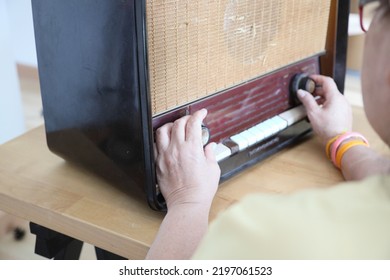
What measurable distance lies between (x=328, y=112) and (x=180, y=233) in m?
0.40

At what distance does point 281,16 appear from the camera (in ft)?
2.83

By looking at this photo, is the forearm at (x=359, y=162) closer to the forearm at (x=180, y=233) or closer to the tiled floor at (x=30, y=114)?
the forearm at (x=180, y=233)

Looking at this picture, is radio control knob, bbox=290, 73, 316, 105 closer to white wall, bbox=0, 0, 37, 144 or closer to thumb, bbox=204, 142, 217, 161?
thumb, bbox=204, 142, 217, 161

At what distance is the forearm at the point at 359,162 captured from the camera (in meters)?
0.80

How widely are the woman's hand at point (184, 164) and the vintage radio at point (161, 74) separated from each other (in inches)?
0.7

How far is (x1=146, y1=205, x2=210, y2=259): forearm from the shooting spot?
0.64 m

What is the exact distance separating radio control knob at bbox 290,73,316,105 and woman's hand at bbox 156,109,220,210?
26cm

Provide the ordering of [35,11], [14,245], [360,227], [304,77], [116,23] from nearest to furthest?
1. [360,227]
2. [116,23]
3. [35,11]
4. [304,77]
5. [14,245]

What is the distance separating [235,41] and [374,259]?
0.43 meters

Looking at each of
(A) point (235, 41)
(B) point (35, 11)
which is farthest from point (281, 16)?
(B) point (35, 11)

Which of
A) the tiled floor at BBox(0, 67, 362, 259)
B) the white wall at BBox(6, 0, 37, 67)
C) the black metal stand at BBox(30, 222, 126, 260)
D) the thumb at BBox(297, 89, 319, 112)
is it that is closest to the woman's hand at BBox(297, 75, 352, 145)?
the thumb at BBox(297, 89, 319, 112)

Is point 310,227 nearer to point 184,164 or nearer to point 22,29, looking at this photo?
point 184,164

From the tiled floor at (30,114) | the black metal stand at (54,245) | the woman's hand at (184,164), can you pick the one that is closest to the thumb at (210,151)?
the woman's hand at (184,164)
